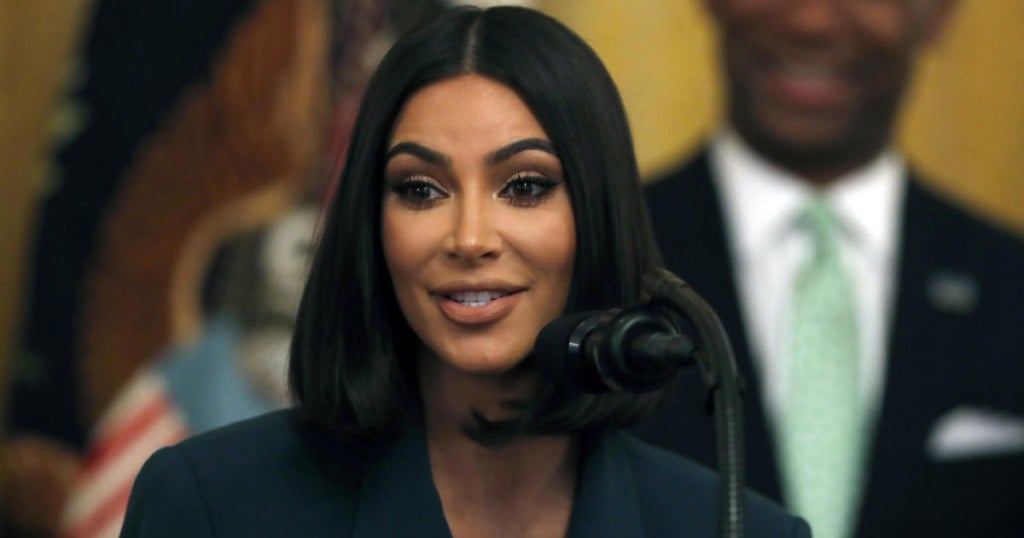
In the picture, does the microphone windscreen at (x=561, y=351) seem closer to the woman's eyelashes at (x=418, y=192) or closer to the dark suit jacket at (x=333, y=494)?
the woman's eyelashes at (x=418, y=192)

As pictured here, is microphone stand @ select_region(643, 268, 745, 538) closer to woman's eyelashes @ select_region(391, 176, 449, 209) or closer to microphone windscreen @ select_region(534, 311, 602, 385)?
microphone windscreen @ select_region(534, 311, 602, 385)

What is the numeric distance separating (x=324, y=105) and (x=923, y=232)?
5.09 feet

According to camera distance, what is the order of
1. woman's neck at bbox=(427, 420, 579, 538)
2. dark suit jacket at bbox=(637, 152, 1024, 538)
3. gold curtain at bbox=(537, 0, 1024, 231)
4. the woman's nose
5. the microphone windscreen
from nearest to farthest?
the microphone windscreen → the woman's nose → woman's neck at bbox=(427, 420, 579, 538) → dark suit jacket at bbox=(637, 152, 1024, 538) → gold curtain at bbox=(537, 0, 1024, 231)

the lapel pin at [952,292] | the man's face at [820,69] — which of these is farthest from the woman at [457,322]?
the man's face at [820,69]


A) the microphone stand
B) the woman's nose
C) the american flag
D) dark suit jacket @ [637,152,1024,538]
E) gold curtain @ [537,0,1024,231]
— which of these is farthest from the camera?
the american flag

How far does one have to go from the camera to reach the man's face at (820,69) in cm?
371

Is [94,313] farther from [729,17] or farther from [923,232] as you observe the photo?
[923,232]

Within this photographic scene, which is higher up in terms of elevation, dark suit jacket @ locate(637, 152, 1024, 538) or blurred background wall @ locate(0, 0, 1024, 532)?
blurred background wall @ locate(0, 0, 1024, 532)

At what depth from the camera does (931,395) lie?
143 inches

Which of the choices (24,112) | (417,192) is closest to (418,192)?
(417,192)

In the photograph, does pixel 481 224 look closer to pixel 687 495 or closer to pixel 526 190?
pixel 526 190

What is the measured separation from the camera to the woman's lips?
204cm

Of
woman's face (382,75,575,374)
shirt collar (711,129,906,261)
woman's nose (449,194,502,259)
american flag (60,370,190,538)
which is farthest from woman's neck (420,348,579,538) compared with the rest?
american flag (60,370,190,538)

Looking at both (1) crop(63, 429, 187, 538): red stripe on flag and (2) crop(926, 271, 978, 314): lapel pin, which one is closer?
(2) crop(926, 271, 978, 314): lapel pin
